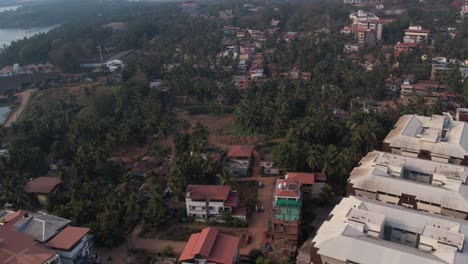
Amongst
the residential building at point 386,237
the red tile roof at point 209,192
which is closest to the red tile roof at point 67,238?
the red tile roof at point 209,192

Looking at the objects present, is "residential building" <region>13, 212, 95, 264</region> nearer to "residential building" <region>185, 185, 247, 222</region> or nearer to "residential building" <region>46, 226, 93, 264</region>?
"residential building" <region>46, 226, 93, 264</region>

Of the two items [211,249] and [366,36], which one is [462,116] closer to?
[211,249]

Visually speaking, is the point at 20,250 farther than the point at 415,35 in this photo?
No

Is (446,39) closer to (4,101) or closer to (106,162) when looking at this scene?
(106,162)

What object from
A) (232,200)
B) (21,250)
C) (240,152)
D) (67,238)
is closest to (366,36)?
(240,152)

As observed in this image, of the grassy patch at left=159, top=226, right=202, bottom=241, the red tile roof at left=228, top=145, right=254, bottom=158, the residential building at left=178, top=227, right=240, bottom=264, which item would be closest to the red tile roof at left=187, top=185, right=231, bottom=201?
the grassy patch at left=159, top=226, right=202, bottom=241
